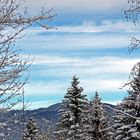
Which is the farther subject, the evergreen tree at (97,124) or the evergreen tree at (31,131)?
the evergreen tree at (31,131)

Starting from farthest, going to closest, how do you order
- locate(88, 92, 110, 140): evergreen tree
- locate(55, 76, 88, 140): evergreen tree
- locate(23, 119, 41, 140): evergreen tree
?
locate(23, 119, 41, 140): evergreen tree, locate(55, 76, 88, 140): evergreen tree, locate(88, 92, 110, 140): evergreen tree

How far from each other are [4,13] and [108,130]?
142 feet

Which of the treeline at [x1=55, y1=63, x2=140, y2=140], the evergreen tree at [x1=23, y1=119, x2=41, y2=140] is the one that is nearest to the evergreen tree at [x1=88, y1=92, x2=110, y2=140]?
the treeline at [x1=55, y1=63, x2=140, y2=140]

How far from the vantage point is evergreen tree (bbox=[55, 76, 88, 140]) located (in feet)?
161

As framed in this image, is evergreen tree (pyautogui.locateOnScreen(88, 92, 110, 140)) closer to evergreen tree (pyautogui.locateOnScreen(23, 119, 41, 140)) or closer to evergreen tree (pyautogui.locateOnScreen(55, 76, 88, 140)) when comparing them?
evergreen tree (pyautogui.locateOnScreen(55, 76, 88, 140))

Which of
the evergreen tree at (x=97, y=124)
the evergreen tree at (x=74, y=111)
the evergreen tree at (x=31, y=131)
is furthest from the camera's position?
the evergreen tree at (x=31, y=131)

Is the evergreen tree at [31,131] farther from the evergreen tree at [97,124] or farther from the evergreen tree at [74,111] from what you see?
the evergreen tree at [97,124]

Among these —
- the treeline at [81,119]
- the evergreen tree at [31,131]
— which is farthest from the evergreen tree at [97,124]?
the evergreen tree at [31,131]

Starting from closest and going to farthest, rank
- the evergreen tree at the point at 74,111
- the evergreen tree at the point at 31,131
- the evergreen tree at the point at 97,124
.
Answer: the evergreen tree at the point at 97,124 → the evergreen tree at the point at 74,111 → the evergreen tree at the point at 31,131

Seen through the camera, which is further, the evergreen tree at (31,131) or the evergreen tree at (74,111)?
the evergreen tree at (31,131)

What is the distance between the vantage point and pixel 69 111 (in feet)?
163

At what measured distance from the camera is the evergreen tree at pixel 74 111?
161ft

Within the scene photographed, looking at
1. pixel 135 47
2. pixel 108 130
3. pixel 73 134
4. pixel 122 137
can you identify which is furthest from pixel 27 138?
pixel 135 47

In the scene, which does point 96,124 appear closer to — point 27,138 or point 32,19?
point 27,138
